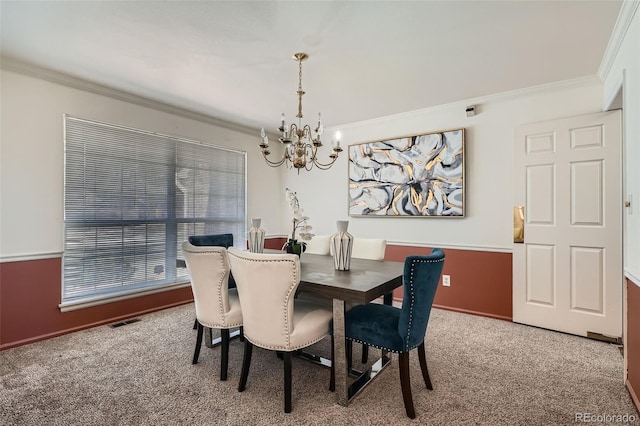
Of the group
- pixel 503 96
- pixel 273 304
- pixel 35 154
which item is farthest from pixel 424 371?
pixel 35 154

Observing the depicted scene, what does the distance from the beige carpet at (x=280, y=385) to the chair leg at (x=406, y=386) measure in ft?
0.16

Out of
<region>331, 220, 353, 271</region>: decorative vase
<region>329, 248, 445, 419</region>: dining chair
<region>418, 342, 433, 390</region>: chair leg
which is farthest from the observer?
<region>331, 220, 353, 271</region>: decorative vase

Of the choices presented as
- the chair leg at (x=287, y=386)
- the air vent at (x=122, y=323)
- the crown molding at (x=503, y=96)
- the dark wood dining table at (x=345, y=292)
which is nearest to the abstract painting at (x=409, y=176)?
the crown molding at (x=503, y=96)

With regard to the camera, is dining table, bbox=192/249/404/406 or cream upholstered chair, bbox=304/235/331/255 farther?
cream upholstered chair, bbox=304/235/331/255

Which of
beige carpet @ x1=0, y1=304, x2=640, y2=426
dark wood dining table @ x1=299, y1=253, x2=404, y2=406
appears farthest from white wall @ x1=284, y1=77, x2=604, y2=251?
dark wood dining table @ x1=299, y1=253, x2=404, y2=406

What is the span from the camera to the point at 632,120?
1.96m

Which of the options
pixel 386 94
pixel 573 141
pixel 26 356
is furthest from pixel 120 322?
pixel 573 141

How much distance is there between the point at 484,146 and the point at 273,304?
9.57ft

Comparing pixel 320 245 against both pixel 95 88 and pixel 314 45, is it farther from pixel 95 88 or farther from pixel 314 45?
pixel 95 88

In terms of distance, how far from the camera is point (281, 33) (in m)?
2.17

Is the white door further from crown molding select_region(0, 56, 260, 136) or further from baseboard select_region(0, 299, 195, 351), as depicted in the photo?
baseboard select_region(0, 299, 195, 351)

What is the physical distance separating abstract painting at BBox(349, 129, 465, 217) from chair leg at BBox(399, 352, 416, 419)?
7.33 feet

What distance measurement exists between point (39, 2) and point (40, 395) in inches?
93.5

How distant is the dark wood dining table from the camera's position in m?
1.82
